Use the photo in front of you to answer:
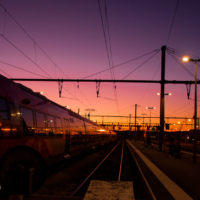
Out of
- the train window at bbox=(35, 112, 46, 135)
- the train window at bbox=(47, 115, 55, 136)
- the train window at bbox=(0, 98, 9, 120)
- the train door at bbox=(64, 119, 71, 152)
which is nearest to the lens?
the train window at bbox=(0, 98, 9, 120)

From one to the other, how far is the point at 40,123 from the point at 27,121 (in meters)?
1.21

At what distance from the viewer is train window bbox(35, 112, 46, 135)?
8719 millimetres

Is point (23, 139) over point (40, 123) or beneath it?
beneath

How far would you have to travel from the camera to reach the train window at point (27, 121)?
24.5ft

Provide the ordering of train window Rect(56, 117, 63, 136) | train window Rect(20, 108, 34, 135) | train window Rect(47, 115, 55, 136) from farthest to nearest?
train window Rect(56, 117, 63, 136) → train window Rect(47, 115, 55, 136) → train window Rect(20, 108, 34, 135)

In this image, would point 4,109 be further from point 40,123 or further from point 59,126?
point 59,126

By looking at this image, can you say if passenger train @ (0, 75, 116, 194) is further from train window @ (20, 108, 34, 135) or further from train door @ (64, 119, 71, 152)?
train door @ (64, 119, 71, 152)

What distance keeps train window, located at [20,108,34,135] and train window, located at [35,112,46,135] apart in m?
0.60

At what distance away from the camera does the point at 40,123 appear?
8.95 metres

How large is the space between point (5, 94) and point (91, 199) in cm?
370

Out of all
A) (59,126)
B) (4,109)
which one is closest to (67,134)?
(59,126)

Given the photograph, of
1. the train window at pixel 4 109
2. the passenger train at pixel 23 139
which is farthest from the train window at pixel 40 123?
the train window at pixel 4 109

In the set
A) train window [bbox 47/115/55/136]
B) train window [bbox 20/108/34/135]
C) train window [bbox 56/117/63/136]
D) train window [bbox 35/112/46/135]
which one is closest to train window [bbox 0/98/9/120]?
train window [bbox 20/108/34/135]

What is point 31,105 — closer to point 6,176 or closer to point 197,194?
point 6,176
